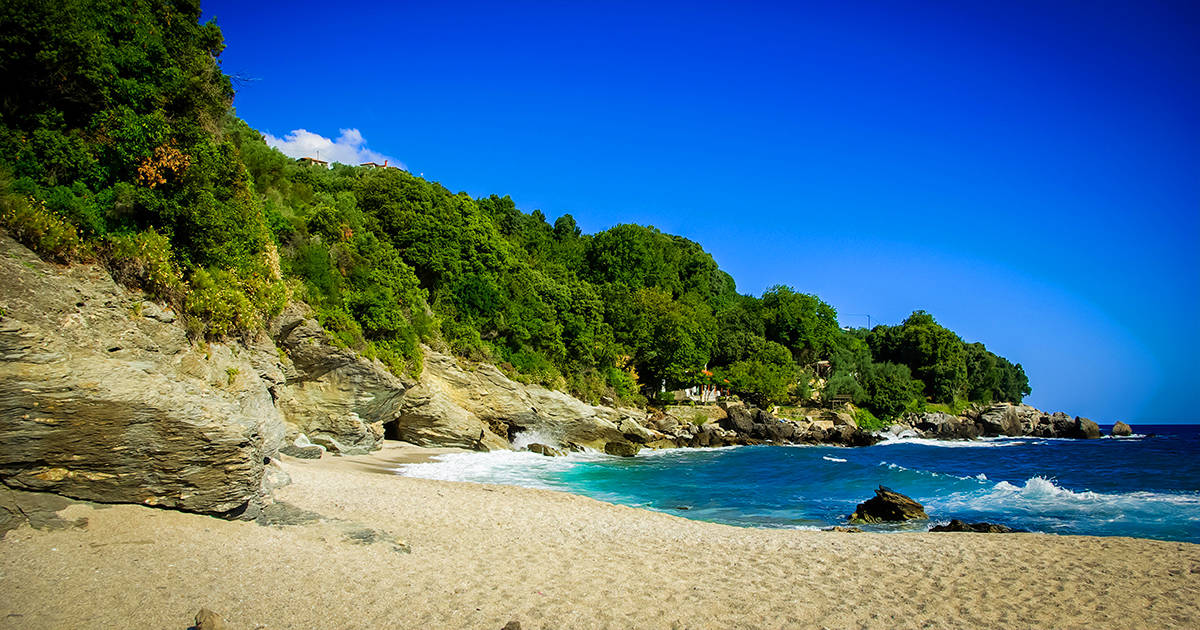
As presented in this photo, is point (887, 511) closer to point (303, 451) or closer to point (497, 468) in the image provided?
point (497, 468)

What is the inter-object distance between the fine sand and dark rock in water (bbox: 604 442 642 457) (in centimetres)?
2070

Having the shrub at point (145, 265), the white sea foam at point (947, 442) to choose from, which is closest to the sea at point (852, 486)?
the shrub at point (145, 265)

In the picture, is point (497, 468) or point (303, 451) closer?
point (303, 451)

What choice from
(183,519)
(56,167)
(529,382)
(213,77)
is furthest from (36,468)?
(529,382)

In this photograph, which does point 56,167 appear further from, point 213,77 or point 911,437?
point 911,437

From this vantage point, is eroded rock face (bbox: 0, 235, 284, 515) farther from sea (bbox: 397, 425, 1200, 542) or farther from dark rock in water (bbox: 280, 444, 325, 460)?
sea (bbox: 397, 425, 1200, 542)

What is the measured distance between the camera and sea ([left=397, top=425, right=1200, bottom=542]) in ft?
53.5

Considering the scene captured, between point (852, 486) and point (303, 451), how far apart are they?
1923 centimetres

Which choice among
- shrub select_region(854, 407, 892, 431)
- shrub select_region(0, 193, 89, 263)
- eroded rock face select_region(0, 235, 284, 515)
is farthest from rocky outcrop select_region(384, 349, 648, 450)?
shrub select_region(854, 407, 892, 431)

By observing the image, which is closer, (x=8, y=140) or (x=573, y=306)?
(x=8, y=140)

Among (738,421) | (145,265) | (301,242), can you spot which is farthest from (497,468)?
(738,421)

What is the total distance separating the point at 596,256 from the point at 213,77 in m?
50.8

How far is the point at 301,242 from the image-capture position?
25.3 metres

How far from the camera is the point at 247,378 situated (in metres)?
13.3
